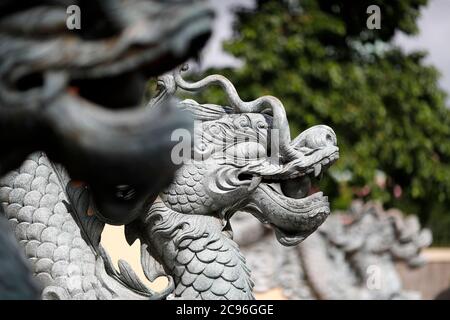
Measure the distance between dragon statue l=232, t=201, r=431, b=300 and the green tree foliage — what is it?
4.18 m

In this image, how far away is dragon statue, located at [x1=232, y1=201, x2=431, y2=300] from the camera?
28.6 ft

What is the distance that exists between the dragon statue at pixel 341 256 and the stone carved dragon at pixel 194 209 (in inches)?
150

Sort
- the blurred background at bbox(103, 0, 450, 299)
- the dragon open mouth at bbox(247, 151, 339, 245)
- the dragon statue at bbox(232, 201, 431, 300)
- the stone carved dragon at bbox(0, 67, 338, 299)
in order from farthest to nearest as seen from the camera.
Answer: the blurred background at bbox(103, 0, 450, 299) < the dragon statue at bbox(232, 201, 431, 300) < the dragon open mouth at bbox(247, 151, 339, 245) < the stone carved dragon at bbox(0, 67, 338, 299)

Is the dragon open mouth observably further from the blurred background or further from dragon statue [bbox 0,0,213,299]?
the blurred background

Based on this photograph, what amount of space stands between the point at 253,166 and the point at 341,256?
19.2 feet

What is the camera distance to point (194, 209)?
13.7 feet

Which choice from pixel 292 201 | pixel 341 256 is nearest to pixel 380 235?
pixel 341 256

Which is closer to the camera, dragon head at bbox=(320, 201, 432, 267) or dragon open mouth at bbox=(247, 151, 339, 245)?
dragon open mouth at bbox=(247, 151, 339, 245)

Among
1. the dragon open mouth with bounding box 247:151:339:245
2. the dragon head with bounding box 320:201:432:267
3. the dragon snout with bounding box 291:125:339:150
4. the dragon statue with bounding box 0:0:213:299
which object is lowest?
the dragon head with bounding box 320:201:432:267

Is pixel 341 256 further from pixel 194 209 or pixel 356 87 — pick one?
pixel 356 87

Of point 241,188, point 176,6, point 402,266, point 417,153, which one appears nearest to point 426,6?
point 417,153

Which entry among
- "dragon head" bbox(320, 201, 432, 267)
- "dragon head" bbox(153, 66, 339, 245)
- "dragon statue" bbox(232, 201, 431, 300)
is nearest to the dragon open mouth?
"dragon head" bbox(153, 66, 339, 245)

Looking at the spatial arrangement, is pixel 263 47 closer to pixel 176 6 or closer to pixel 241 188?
pixel 241 188

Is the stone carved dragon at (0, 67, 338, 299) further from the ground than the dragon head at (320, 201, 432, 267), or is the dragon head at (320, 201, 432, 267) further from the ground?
the stone carved dragon at (0, 67, 338, 299)
